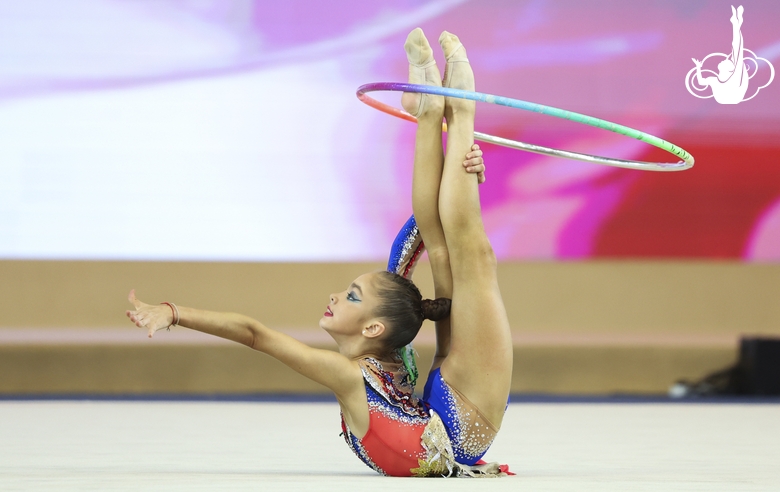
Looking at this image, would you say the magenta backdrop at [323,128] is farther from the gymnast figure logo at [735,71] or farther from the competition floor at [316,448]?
the competition floor at [316,448]

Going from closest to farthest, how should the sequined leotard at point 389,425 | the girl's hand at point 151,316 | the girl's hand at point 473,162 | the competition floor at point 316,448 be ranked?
1. the girl's hand at point 151,316
2. the competition floor at point 316,448
3. the sequined leotard at point 389,425
4. the girl's hand at point 473,162

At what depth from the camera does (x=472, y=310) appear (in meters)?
2.01

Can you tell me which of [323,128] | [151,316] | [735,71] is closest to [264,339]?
[151,316]

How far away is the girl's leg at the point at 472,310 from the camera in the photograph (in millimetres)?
2004

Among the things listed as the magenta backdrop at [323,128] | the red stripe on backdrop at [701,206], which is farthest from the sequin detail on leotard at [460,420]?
the red stripe on backdrop at [701,206]

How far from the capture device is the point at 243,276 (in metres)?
4.97

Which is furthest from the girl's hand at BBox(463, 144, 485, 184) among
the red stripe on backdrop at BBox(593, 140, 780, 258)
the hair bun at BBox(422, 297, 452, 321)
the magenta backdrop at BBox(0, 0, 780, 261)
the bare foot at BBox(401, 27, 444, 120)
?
the red stripe on backdrop at BBox(593, 140, 780, 258)

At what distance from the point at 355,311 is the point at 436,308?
17 centimetres

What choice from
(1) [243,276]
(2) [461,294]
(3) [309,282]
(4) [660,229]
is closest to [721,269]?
(4) [660,229]

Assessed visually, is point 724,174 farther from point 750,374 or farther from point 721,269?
point 750,374

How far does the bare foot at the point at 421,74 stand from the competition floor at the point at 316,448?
2.72 feet

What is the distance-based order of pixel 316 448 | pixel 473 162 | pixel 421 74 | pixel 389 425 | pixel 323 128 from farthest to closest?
pixel 323 128
pixel 316 448
pixel 421 74
pixel 473 162
pixel 389 425

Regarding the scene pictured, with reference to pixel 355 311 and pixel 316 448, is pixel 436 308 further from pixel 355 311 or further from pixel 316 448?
pixel 316 448

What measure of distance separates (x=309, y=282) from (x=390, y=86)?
2.81 metres
